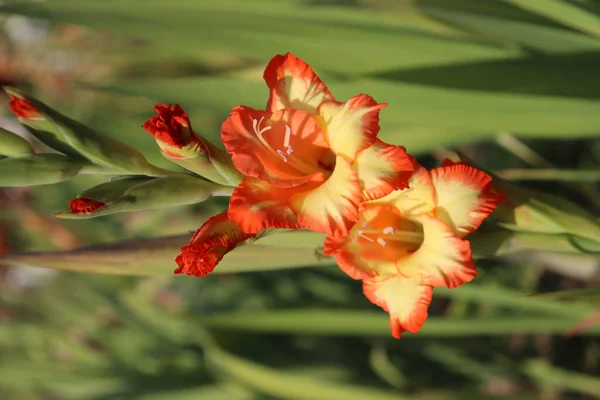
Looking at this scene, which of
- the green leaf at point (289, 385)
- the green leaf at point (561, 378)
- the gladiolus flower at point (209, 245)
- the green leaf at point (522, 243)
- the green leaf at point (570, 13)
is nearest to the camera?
the gladiolus flower at point (209, 245)

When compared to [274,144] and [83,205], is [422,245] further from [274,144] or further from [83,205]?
[83,205]

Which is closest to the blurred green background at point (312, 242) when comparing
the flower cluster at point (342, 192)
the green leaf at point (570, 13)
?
the green leaf at point (570, 13)

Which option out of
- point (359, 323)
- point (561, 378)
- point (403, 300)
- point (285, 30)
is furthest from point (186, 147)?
point (561, 378)

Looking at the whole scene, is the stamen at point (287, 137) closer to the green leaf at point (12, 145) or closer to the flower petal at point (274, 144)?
the flower petal at point (274, 144)

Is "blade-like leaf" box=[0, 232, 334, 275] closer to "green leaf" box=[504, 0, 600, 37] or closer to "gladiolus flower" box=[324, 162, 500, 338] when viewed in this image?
"gladiolus flower" box=[324, 162, 500, 338]

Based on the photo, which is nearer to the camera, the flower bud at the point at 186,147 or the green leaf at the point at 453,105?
the flower bud at the point at 186,147

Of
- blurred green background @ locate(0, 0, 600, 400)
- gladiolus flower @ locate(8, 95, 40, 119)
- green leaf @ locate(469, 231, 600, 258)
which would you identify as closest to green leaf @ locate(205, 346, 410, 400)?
blurred green background @ locate(0, 0, 600, 400)
